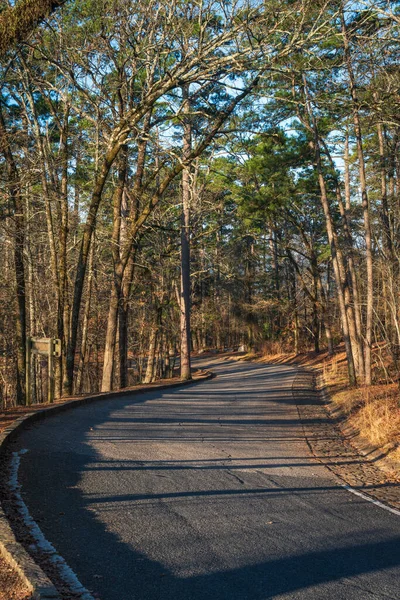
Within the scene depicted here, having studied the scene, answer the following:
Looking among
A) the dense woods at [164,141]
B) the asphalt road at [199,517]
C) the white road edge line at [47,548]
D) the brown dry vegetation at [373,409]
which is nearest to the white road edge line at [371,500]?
the asphalt road at [199,517]

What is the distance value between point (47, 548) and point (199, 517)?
1.77 meters

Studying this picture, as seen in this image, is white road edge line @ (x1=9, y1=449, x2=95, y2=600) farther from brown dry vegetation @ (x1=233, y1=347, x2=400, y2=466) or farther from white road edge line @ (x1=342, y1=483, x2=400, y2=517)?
→ brown dry vegetation @ (x1=233, y1=347, x2=400, y2=466)

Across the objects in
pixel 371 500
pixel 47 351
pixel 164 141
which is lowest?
pixel 371 500

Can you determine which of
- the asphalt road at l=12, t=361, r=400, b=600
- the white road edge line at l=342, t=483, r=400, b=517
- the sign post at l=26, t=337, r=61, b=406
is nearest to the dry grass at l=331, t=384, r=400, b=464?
the asphalt road at l=12, t=361, r=400, b=600

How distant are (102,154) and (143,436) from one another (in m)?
12.5

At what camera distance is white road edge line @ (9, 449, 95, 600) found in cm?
423

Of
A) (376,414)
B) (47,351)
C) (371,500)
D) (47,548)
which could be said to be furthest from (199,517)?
(47,351)

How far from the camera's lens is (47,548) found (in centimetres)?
495

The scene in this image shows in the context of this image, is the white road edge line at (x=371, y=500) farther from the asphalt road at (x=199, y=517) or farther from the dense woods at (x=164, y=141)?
the dense woods at (x=164, y=141)

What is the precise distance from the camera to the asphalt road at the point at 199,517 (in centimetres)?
464

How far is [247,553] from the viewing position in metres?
5.23

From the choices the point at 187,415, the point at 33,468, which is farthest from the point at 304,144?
the point at 33,468

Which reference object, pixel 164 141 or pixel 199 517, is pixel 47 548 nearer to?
pixel 199 517

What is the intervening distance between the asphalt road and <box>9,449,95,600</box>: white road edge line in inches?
3.4
